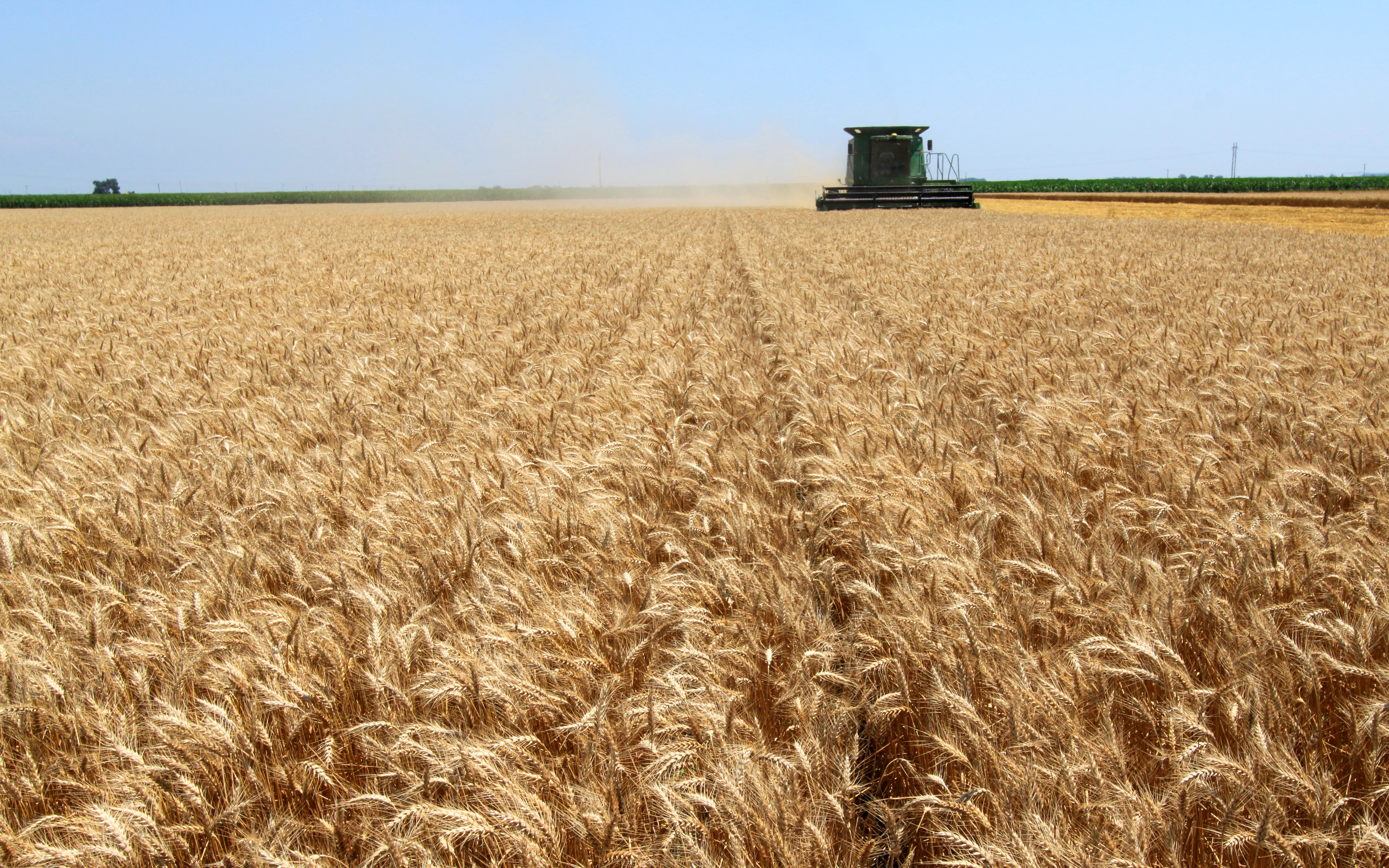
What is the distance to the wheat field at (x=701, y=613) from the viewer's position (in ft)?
4.57

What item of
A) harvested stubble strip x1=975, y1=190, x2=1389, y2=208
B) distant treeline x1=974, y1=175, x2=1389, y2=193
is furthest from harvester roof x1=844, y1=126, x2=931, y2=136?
distant treeline x1=974, y1=175, x2=1389, y2=193

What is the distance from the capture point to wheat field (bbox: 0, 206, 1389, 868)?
1.39m

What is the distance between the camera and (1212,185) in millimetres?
54531

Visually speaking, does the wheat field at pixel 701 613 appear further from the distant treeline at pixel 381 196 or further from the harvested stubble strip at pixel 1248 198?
the distant treeline at pixel 381 196

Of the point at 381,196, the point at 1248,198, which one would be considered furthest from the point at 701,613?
the point at 381,196

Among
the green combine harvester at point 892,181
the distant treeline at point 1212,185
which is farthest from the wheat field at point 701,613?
the distant treeline at point 1212,185

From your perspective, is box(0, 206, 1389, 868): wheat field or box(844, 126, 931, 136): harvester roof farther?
box(844, 126, 931, 136): harvester roof

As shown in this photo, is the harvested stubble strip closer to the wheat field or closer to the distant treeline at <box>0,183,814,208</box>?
the distant treeline at <box>0,183,814,208</box>

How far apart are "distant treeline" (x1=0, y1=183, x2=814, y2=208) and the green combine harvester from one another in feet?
100

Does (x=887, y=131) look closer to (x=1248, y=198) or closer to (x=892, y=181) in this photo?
(x=892, y=181)

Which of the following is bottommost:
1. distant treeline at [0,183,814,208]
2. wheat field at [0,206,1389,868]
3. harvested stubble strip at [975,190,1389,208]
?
wheat field at [0,206,1389,868]

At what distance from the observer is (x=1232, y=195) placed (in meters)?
45.4

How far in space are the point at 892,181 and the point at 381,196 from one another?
80620mm

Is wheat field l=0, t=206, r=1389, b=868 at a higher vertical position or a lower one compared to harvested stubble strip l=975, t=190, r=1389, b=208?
lower
